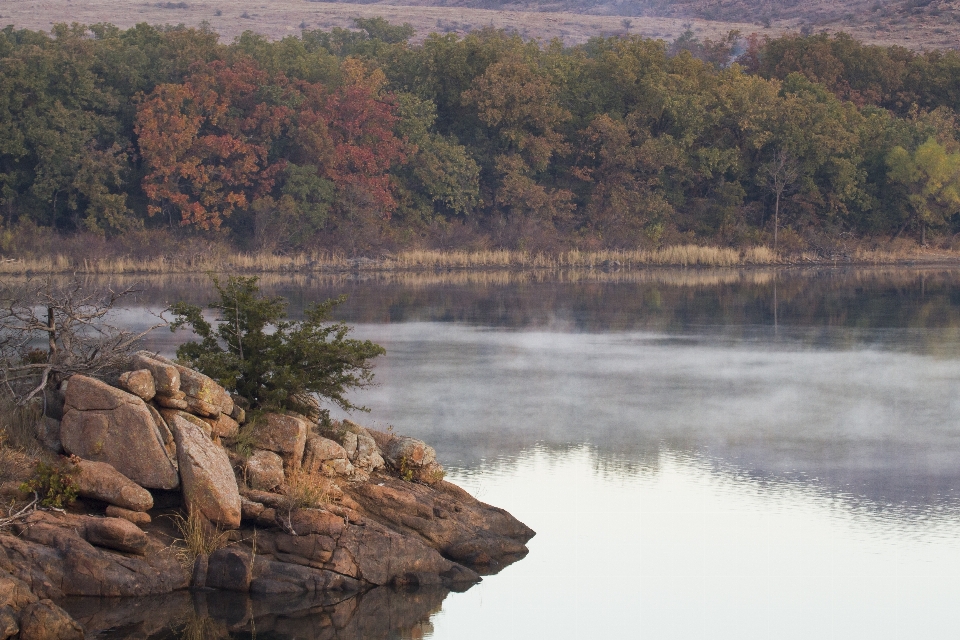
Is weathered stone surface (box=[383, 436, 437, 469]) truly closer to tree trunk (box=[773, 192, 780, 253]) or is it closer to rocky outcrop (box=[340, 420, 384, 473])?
rocky outcrop (box=[340, 420, 384, 473])

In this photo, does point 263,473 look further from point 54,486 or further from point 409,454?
point 54,486

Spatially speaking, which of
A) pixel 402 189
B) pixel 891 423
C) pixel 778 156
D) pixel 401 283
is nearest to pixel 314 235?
pixel 402 189

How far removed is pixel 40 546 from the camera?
11.0m

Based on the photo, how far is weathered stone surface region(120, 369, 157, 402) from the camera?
1234 centimetres

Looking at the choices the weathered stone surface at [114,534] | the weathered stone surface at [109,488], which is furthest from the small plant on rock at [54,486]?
the weathered stone surface at [114,534]

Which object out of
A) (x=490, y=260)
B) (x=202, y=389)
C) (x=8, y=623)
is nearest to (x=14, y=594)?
(x=8, y=623)

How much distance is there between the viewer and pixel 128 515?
1155 cm

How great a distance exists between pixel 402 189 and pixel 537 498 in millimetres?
42152

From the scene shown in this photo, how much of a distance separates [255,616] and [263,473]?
5.71 ft

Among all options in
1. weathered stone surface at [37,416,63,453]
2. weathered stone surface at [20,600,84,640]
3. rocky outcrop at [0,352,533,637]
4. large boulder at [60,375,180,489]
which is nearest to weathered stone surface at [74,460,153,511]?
rocky outcrop at [0,352,533,637]

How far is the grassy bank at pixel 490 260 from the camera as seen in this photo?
159ft

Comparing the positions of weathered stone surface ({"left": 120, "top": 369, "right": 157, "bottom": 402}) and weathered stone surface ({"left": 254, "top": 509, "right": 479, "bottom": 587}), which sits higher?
weathered stone surface ({"left": 120, "top": 369, "right": 157, "bottom": 402})

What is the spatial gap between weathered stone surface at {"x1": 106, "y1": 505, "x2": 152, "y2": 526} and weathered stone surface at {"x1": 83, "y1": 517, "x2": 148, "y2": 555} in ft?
0.79

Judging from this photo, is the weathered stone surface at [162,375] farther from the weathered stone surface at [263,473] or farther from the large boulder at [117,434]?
the weathered stone surface at [263,473]
